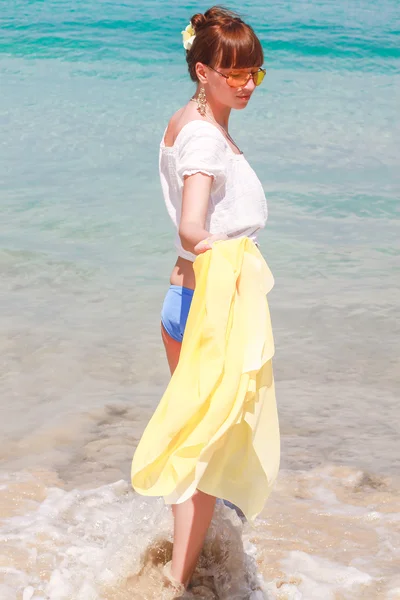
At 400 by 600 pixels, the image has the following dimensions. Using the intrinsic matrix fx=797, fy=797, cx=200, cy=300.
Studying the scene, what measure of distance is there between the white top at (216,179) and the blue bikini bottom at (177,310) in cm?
12

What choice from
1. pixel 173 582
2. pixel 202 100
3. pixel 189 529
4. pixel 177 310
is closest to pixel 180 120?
pixel 202 100

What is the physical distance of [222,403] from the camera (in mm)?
2041

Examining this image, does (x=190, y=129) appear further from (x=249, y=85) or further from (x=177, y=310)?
(x=177, y=310)

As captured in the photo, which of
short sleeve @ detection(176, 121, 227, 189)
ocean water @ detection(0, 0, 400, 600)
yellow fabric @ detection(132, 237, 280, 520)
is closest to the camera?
yellow fabric @ detection(132, 237, 280, 520)

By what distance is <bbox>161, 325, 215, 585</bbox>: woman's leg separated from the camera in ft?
7.41

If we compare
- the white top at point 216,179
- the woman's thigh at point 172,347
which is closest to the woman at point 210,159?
the white top at point 216,179

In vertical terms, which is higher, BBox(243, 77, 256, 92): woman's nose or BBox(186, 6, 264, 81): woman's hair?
BBox(186, 6, 264, 81): woman's hair

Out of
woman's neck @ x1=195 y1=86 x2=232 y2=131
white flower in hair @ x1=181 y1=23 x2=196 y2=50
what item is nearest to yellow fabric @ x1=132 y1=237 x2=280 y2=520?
woman's neck @ x1=195 y1=86 x2=232 y2=131

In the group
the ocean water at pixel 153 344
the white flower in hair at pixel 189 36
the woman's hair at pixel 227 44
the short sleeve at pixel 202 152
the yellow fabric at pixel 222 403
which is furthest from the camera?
the ocean water at pixel 153 344

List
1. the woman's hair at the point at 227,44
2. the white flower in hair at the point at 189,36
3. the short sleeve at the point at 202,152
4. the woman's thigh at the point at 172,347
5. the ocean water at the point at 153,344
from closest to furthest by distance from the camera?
the short sleeve at the point at 202,152 < the woman's hair at the point at 227,44 < the white flower in hair at the point at 189,36 < the woman's thigh at the point at 172,347 < the ocean water at the point at 153,344

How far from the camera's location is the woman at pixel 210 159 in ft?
7.21

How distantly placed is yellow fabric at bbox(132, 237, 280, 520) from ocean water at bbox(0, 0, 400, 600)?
0.55 metres

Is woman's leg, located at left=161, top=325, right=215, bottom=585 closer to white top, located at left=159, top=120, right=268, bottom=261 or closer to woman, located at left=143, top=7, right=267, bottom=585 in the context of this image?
woman, located at left=143, top=7, right=267, bottom=585

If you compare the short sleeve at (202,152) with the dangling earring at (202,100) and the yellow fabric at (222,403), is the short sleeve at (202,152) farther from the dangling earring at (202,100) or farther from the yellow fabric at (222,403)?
the yellow fabric at (222,403)
